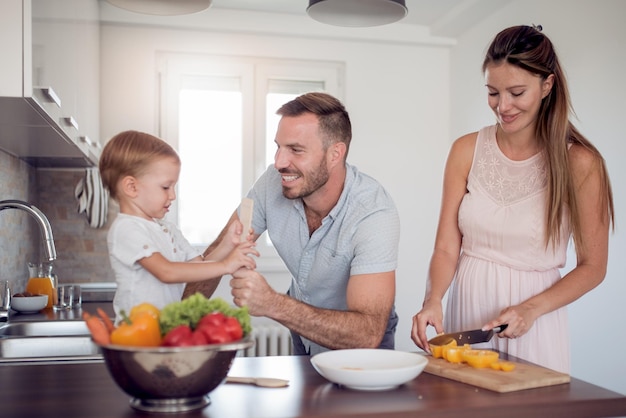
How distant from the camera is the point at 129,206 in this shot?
180cm

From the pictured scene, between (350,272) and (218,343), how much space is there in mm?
846

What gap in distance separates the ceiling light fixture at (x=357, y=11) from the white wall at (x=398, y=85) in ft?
5.46

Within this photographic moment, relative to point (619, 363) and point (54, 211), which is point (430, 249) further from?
point (54, 211)

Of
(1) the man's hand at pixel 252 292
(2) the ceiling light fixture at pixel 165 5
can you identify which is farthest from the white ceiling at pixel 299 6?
(1) the man's hand at pixel 252 292

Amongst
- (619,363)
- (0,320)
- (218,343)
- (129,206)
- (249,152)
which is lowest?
(619,363)

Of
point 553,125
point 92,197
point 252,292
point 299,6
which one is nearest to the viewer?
point 252,292

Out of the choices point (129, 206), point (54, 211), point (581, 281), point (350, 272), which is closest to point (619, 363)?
point (581, 281)

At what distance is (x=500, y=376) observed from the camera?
53.9 inches

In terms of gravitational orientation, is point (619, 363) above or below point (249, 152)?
below

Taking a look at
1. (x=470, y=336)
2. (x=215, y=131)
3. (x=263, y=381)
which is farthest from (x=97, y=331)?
(x=215, y=131)

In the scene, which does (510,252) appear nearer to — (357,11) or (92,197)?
(357,11)

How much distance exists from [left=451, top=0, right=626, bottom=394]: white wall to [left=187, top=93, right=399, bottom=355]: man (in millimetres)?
1667

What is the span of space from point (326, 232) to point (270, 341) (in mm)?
2522

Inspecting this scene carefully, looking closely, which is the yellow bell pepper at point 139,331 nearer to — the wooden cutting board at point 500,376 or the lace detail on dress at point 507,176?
the wooden cutting board at point 500,376
